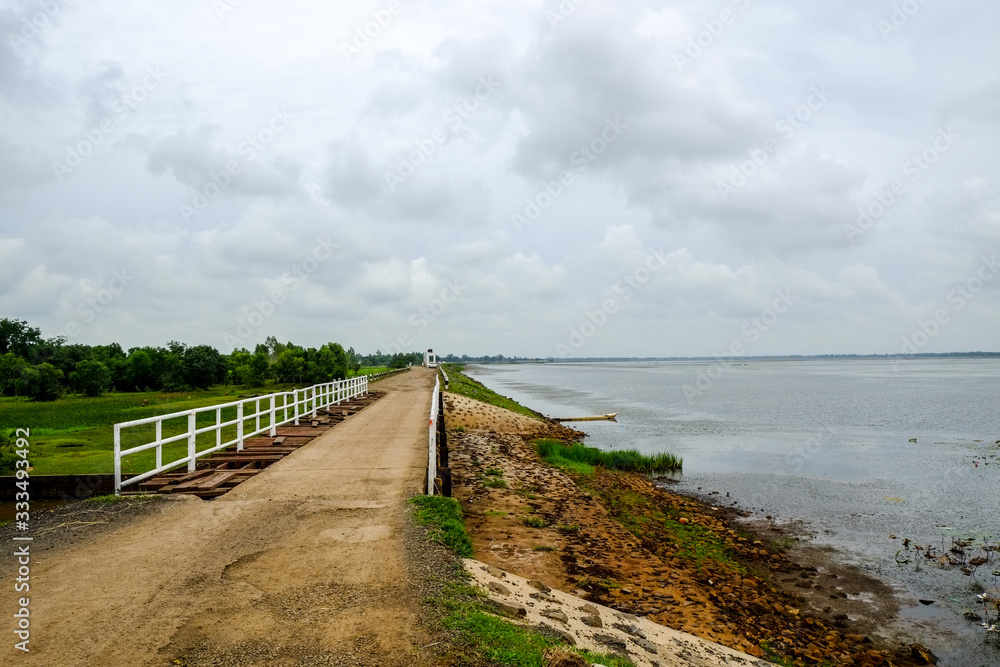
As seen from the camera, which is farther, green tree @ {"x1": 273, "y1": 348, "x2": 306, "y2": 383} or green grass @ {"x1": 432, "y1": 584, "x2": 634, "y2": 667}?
green tree @ {"x1": 273, "y1": 348, "x2": 306, "y2": 383}

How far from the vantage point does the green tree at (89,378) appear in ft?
193

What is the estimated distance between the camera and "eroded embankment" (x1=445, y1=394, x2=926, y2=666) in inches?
341

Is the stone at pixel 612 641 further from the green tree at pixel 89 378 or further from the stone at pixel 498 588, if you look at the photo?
the green tree at pixel 89 378

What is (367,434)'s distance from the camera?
18.3 m

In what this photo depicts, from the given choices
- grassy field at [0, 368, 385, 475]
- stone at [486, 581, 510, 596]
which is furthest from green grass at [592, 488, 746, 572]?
grassy field at [0, 368, 385, 475]

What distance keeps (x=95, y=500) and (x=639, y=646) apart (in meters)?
8.35

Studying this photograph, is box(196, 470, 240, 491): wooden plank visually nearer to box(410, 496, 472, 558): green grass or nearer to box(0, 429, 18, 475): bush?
box(410, 496, 472, 558): green grass

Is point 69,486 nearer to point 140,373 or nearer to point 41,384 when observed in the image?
point 41,384

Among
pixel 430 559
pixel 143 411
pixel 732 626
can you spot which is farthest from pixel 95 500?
pixel 143 411

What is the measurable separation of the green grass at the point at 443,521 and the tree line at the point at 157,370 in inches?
1921

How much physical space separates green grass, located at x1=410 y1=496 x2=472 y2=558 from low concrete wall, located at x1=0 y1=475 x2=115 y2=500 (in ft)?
17.1

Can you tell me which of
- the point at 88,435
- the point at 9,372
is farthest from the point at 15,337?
the point at 88,435

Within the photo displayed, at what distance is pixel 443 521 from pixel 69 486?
A: 664 centimetres

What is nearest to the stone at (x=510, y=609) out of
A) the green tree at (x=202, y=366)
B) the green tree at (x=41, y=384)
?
the green tree at (x=41, y=384)
